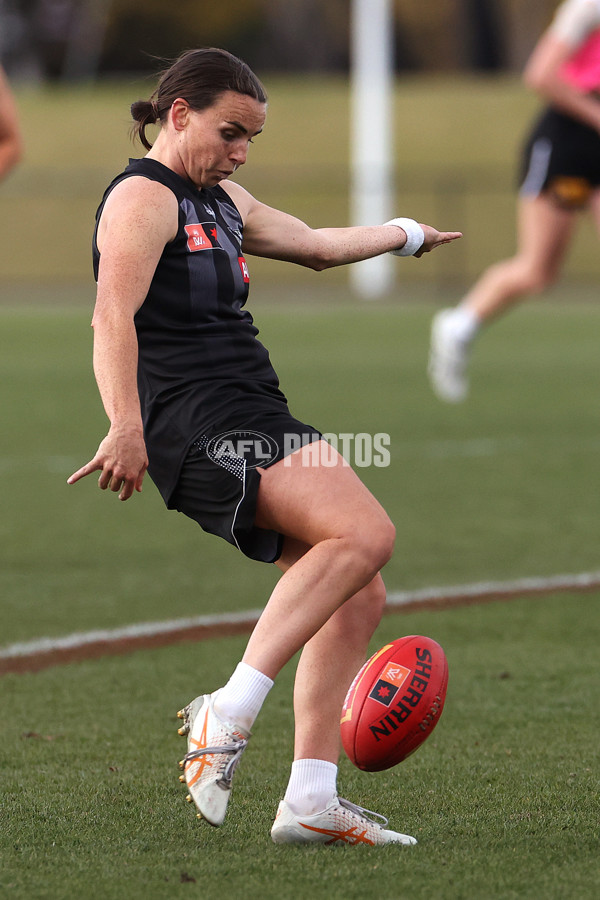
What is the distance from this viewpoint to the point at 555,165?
31.5ft

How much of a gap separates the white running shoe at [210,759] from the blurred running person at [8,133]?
409 cm

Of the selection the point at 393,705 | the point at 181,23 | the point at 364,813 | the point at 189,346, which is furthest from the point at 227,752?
the point at 181,23

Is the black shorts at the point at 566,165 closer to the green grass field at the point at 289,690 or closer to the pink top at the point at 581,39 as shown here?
the pink top at the point at 581,39

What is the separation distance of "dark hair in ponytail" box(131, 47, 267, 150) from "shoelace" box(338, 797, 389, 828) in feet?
5.65

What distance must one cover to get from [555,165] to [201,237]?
6.56 m

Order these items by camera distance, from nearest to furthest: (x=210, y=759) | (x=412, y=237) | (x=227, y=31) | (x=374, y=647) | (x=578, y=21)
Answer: (x=210, y=759)
(x=412, y=237)
(x=374, y=647)
(x=578, y=21)
(x=227, y=31)

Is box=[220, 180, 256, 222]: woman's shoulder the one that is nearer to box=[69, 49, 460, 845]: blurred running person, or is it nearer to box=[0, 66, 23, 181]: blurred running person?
box=[69, 49, 460, 845]: blurred running person

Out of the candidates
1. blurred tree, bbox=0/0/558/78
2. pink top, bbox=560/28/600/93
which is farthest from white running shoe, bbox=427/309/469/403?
blurred tree, bbox=0/0/558/78

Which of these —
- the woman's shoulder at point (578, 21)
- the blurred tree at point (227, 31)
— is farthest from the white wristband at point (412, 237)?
the blurred tree at point (227, 31)

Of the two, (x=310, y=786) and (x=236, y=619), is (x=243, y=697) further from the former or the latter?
(x=236, y=619)

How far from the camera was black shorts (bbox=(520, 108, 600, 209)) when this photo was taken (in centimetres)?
955

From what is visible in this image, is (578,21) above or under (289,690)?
above

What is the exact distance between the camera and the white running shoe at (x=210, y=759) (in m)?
3.14

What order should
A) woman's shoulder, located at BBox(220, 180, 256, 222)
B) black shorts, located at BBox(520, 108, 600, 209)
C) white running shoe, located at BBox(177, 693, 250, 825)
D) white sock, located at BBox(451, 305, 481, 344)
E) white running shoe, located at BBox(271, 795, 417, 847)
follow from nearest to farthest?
1. white running shoe, located at BBox(177, 693, 250, 825)
2. white running shoe, located at BBox(271, 795, 417, 847)
3. woman's shoulder, located at BBox(220, 180, 256, 222)
4. black shorts, located at BBox(520, 108, 600, 209)
5. white sock, located at BBox(451, 305, 481, 344)
